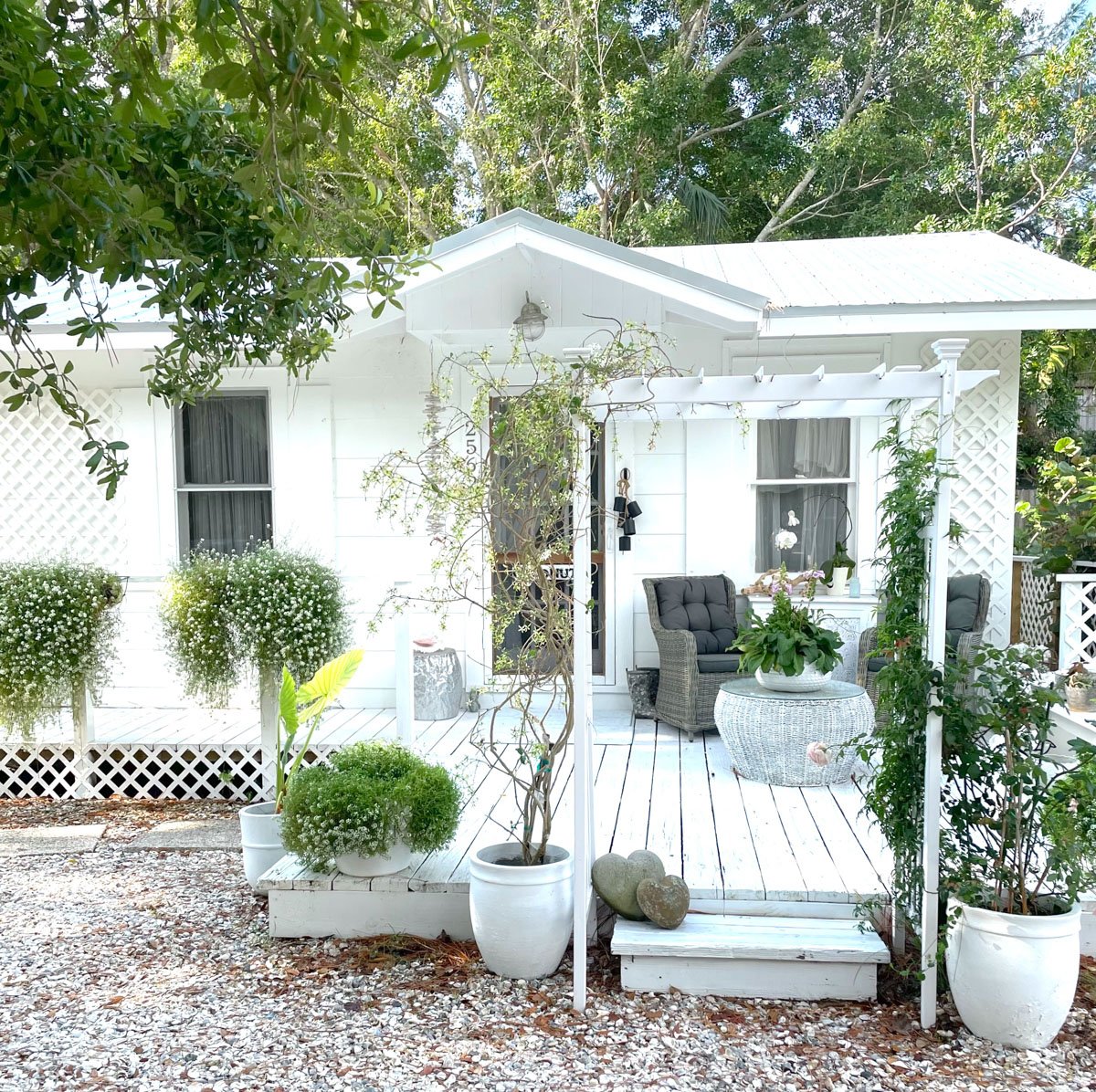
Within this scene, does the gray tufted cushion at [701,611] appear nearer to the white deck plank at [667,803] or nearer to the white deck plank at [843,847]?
the white deck plank at [667,803]

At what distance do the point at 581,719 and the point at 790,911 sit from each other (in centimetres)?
114

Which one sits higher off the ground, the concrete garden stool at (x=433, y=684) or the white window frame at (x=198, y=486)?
the white window frame at (x=198, y=486)

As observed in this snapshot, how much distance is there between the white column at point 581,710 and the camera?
3.51 meters

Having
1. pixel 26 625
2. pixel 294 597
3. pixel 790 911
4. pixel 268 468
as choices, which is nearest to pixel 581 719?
pixel 790 911

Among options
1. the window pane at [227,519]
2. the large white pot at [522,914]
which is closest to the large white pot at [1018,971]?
the large white pot at [522,914]

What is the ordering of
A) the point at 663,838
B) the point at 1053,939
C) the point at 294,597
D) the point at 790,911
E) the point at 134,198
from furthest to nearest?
1. the point at 294,597
2. the point at 663,838
3. the point at 790,911
4. the point at 1053,939
5. the point at 134,198

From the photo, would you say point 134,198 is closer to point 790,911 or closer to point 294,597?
point 790,911

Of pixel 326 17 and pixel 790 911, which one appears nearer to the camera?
pixel 326 17

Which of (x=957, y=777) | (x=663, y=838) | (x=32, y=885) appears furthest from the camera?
(x=32, y=885)

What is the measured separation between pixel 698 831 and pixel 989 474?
3451 mm

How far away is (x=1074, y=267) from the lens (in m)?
7.13

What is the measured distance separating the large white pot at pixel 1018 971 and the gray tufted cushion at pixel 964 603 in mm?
3097

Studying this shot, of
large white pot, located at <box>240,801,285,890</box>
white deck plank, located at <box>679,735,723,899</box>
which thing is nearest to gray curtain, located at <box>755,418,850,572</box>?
white deck plank, located at <box>679,735,723,899</box>

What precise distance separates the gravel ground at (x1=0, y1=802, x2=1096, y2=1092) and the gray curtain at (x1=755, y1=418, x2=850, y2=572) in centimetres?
353
